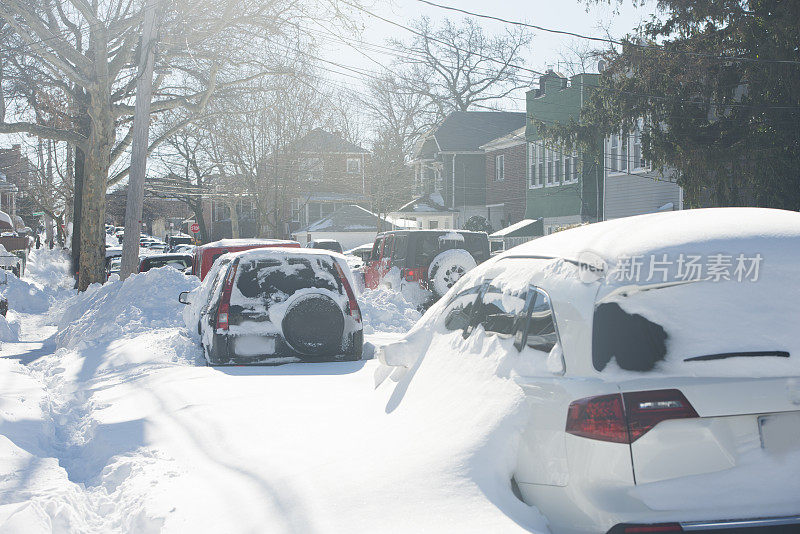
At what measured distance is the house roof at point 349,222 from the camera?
56.4m

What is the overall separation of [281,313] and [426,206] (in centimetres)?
4060

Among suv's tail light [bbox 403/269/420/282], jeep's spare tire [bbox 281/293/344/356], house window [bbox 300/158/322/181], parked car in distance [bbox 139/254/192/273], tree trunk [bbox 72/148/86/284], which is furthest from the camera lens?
house window [bbox 300/158/322/181]

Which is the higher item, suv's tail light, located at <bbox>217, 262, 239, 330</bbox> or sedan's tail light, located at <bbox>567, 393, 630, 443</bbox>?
sedan's tail light, located at <bbox>567, 393, 630, 443</bbox>

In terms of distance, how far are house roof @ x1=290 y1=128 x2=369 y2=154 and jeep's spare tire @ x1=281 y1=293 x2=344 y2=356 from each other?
34.4m

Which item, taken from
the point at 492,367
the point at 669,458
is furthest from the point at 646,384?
the point at 492,367

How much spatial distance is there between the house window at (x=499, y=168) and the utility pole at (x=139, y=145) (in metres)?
27.7

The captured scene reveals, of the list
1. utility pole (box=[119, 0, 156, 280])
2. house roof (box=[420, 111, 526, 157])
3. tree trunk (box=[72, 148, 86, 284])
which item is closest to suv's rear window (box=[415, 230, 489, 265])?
utility pole (box=[119, 0, 156, 280])

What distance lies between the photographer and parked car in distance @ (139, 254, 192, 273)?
69.9 feet

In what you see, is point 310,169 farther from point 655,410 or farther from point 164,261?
point 655,410

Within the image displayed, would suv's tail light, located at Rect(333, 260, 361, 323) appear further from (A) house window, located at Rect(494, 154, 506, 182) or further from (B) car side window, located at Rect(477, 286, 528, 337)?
(A) house window, located at Rect(494, 154, 506, 182)

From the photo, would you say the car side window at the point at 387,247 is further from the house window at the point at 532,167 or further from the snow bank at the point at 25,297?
the house window at the point at 532,167

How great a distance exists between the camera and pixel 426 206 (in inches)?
1953

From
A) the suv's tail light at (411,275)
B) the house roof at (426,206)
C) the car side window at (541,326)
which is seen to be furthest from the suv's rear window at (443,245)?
the house roof at (426,206)

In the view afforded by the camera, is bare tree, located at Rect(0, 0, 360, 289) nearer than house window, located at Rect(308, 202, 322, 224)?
Yes
